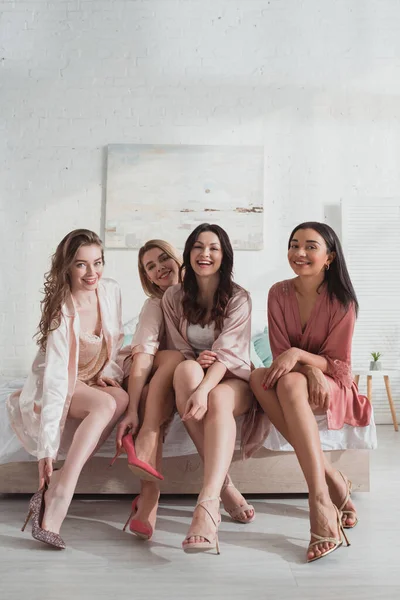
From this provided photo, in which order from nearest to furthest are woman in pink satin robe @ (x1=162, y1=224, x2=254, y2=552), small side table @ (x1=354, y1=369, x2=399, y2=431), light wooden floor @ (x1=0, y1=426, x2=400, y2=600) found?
light wooden floor @ (x1=0, y1=426, x2=400, y2=600), woman in pink satin robe @ (x1=162, y1=224, x2=254, y2=552), small side table @ (x1=354, y1=369, x2=399, y2=431)

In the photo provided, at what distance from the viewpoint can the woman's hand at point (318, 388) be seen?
201cm

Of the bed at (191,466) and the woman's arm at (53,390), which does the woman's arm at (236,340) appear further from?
the woman's arm at (53,390)

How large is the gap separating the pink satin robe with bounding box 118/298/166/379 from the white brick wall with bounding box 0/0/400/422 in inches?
77.4

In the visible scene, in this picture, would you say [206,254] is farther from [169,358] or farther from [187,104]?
[187,104]

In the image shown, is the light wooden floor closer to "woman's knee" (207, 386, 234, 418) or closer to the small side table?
"woman's knee" (207, 386, 234, 418)

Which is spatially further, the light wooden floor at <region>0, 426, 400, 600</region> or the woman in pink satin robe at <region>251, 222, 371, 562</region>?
the woman in pink satin robe at <region>251, 222, 371, 562</region>

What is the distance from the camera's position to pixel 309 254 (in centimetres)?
219

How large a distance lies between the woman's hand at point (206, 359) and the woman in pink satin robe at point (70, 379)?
299 millimetres

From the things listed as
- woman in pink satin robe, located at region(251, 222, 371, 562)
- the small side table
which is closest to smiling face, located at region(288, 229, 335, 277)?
woman in pink satin robe, located at region(251, 222, 371, 562)

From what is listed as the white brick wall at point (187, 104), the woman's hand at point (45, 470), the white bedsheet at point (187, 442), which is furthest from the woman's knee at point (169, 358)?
the white brick wall at point (187, 104)

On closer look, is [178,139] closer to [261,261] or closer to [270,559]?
[261,261]

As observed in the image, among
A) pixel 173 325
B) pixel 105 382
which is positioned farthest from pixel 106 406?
pixel 173 325

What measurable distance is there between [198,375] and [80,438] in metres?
0.43

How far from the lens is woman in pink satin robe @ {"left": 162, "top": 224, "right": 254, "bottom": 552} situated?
179 cm
